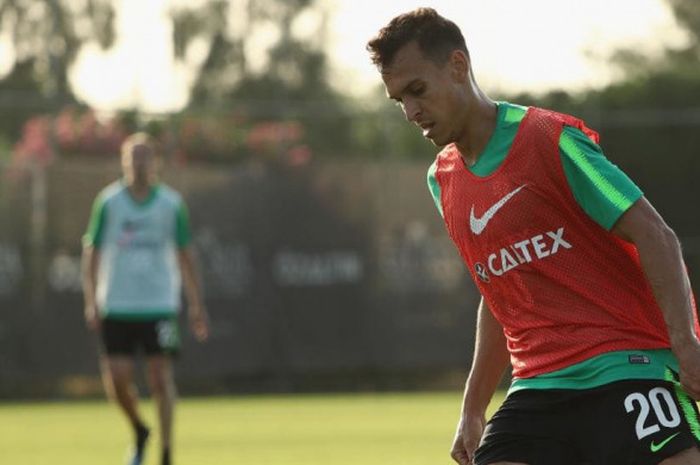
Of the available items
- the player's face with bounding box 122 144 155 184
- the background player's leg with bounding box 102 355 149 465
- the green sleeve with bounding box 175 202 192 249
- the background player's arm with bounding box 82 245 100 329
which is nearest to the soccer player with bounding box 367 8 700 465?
the background player's leg with bounding box 102 355 149 465

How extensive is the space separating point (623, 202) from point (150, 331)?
28.7 feet

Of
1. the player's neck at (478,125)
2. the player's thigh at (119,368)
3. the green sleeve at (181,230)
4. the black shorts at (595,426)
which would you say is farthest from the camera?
the green sleeve at (181,230)

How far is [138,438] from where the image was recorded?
43.0 feet

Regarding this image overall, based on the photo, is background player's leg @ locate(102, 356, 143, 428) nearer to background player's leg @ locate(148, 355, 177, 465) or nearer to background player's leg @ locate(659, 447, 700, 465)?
background player's leg @ locate(148, 355, 177, 465)

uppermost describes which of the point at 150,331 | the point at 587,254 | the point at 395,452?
the point at 587,254

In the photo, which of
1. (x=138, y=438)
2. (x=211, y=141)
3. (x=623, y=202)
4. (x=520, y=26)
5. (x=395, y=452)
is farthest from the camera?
(x=520, y=26)

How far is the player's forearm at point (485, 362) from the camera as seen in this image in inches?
247

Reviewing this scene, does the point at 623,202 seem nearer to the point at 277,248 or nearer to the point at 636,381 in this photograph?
the point at 636,381

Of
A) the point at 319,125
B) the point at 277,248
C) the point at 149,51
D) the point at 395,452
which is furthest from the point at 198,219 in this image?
the point at 395,452

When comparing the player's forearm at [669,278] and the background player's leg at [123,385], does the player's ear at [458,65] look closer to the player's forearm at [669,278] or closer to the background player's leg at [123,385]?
the player's forearm at [669,278]

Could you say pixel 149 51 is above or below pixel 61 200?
above

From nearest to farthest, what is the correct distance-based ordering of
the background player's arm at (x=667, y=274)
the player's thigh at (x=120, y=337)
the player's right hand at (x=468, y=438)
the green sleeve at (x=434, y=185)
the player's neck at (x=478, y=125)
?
the background player's arm at (x=667, y=274) → the player's neck at (x=478, y=125) → the green sleeve at (x=434, y=185) → the player's right hand at (x=468, y=438) → the player's thigh at (x=120, y=337)

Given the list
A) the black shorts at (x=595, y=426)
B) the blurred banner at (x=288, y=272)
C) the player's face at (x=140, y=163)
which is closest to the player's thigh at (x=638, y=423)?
the black shorts at (x=595, y=426)

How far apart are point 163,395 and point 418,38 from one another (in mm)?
7955
